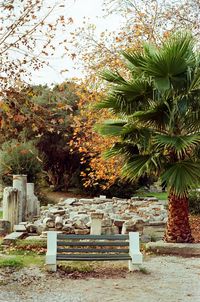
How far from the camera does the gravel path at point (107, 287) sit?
7.28 m

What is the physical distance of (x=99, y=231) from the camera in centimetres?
1175

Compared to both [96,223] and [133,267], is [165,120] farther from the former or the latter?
[133,267]

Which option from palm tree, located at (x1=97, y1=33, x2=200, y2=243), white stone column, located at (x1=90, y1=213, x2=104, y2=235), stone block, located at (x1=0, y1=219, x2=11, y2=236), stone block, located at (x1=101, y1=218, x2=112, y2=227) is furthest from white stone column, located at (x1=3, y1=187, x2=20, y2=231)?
palm tree, located at (x1=97, y1=33, x2=200, y2=243)

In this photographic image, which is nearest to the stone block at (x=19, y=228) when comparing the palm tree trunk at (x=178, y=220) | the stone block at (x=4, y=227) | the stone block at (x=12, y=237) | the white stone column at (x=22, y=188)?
the stone block at (x=4, y=227)

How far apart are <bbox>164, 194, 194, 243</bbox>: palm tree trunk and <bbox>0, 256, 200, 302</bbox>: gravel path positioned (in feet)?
5.84

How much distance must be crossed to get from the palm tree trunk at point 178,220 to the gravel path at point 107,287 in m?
1.78

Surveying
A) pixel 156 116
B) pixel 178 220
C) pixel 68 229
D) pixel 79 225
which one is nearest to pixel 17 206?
pixel 68 229

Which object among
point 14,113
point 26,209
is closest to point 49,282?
point 14,113

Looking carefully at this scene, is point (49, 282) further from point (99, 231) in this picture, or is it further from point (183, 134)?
point (183, 134)

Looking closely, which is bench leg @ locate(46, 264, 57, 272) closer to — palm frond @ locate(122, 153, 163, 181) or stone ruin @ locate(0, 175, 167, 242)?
palm frond @ locate(122, 153, 163, 181)

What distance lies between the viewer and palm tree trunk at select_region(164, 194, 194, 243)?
11.1 metres

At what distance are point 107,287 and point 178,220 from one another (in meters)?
3.65

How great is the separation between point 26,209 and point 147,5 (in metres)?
7.37

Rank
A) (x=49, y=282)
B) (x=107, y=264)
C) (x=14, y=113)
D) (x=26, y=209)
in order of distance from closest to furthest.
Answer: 1. (x=14, y=113)
2. (x=49, y=282)
3. (x=107, y=264)
4. (x=26, y=209)
